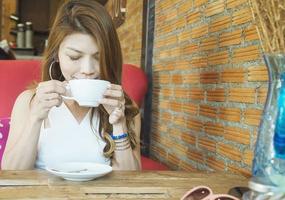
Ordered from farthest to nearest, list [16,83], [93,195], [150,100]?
1. [150,100]
2. [16,83]
3. [93,195]

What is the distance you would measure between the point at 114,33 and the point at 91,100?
409 mm

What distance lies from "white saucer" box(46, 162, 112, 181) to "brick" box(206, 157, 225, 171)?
0.56 metres

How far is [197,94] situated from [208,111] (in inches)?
5.1

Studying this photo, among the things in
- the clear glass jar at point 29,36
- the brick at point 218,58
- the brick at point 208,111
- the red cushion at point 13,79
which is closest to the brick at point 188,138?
the brick at point 208,111

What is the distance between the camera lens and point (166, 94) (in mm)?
2152

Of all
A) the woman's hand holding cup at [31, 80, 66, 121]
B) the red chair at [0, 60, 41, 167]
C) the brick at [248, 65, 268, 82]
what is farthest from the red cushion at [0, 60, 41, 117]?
the brick at [248, 65, 268, 82]

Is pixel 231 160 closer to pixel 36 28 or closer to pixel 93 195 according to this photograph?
pixel 93 195

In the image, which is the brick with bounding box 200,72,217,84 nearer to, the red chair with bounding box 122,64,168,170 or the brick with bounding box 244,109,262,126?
the brick with bounding box 244,109,262,126

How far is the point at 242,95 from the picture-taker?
1.33 m

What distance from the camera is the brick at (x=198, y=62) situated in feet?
5.35

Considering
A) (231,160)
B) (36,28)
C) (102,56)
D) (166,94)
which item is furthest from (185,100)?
(36,28)

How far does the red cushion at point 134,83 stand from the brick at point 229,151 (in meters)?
0.82

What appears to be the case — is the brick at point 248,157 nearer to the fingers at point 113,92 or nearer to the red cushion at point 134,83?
the fingers at point 113,92

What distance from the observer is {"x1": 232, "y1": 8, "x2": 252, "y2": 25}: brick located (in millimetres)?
1281
